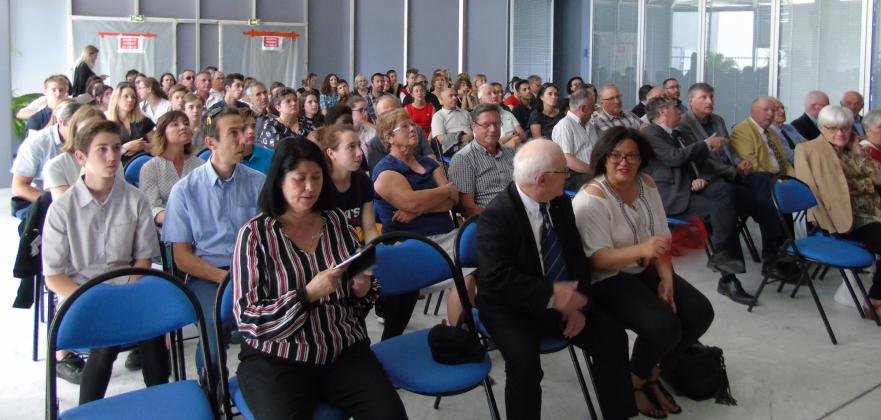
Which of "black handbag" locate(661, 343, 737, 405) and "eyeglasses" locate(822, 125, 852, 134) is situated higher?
"eyeglasses" locate(822, 125, 852, 134)

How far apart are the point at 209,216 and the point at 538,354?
1.47 m

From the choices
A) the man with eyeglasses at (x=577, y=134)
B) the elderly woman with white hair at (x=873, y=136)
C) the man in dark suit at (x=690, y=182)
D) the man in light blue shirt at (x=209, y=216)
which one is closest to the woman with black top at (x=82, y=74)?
the man with eyeglasses at (x=577, y=134)

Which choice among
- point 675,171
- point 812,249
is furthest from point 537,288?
point 675,171

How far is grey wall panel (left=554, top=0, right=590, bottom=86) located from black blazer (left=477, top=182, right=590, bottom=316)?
9913 mm

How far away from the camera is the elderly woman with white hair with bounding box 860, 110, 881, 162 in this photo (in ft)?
17.4

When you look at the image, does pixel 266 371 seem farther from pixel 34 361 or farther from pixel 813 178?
pixel 813 178

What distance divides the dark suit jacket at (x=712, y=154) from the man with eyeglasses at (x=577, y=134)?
26.5 inches

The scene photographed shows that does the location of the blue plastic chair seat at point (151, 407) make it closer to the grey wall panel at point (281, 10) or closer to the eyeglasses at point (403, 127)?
the eyeglasses at point (403, 127)

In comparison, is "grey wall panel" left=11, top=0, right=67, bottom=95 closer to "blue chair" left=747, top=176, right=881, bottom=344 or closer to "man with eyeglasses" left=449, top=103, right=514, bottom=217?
"man with eyeglasses" left=449, top=103, right=514, bottom=217

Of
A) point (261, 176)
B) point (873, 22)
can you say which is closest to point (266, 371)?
point (261, 176)

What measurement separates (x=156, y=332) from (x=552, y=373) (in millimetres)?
1926

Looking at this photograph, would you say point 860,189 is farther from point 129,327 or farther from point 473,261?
point 129,327

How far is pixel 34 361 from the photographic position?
12.0 feet

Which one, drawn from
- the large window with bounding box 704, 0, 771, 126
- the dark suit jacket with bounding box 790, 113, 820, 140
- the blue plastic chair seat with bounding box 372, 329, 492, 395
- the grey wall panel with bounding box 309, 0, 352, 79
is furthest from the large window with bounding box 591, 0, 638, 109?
the blue plastic chair seat with bounding box 372, 329, 492, 395
